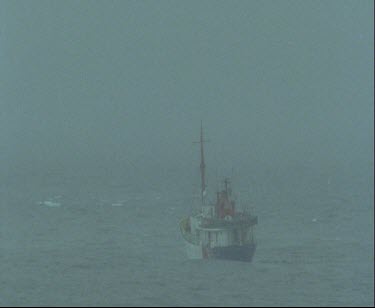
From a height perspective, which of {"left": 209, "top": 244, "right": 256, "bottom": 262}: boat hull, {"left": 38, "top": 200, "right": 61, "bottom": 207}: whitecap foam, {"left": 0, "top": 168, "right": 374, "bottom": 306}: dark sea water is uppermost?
{"left": 209, "top": 244, "right": 256, "bottom": 262}: boat hull

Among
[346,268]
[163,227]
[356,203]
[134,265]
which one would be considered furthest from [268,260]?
[356,203]

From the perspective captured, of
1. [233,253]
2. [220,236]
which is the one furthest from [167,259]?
[233,253]

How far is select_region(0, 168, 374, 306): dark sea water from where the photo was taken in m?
20.0

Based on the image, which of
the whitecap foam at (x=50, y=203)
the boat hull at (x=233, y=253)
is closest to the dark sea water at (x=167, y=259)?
the boat hull at (x=233, y=253)

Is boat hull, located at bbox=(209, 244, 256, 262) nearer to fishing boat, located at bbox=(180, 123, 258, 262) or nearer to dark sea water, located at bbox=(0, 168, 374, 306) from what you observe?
fishing boat, located at bbox=(180, 123, 258, 262)

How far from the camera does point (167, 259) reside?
23812 mm

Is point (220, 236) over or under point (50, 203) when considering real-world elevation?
over

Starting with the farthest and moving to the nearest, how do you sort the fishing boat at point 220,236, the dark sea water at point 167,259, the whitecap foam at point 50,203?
the whitecap foam at point 50,203 → the fishing boat at point 220,236 → the dark sea water at point 167,259

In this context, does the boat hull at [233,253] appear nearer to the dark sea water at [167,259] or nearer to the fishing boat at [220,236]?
the fishing boat at [220,236]

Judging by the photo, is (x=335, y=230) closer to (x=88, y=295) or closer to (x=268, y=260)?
(x=268, y=260)

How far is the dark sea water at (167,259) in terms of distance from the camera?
20.0 metres

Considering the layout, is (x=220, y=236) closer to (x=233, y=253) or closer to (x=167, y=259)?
(x=233, y=253)

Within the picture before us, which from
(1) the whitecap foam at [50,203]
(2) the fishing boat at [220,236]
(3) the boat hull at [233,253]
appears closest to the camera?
(3) the boat hull at [233,253]

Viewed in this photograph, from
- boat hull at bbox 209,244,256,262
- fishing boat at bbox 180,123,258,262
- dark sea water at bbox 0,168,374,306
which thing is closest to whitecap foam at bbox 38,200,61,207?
dark sea water at bbox 0,168,374,306
